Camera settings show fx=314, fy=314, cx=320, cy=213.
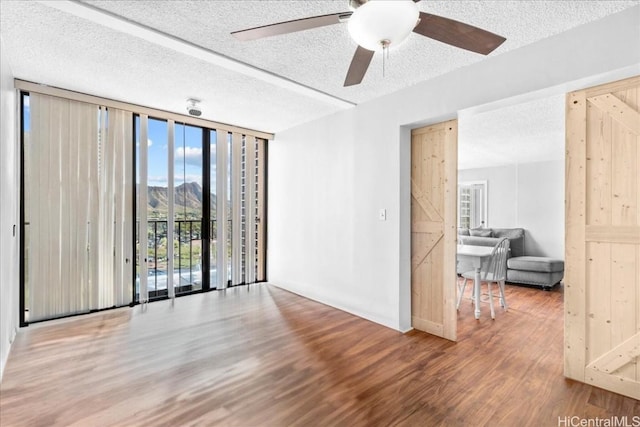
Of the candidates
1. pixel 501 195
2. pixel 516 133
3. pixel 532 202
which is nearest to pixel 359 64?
pixel 516 133

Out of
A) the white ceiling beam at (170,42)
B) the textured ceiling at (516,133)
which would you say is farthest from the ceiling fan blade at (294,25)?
the textured ceiling at (516,133)

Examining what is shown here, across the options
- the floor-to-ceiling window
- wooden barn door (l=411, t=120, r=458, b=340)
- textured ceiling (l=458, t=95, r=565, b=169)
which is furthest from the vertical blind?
textured ceiling (l=458, t=95, r=565, b=169)

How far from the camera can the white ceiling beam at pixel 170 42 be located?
196cm

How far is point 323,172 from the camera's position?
4.29 m

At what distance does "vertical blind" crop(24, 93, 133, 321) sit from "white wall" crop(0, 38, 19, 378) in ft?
0.57

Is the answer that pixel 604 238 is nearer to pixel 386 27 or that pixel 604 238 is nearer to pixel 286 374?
pixel 386 27

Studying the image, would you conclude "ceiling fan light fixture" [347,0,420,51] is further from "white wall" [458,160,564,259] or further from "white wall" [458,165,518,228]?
"white wall" [458,165,518,228]

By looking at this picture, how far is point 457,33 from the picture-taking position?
1631 millimetres

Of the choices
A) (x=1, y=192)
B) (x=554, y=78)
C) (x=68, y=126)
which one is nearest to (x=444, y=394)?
(x=554, y=78)

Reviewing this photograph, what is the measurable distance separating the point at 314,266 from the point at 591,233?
3.04 m

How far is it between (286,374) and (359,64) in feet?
7.37

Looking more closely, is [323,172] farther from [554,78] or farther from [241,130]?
[554,78]

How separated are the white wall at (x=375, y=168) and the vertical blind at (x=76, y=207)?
2.14 metres

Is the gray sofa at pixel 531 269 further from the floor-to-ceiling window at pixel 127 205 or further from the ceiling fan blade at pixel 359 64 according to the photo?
the floor-to-ceiling window at pixel 127 205
